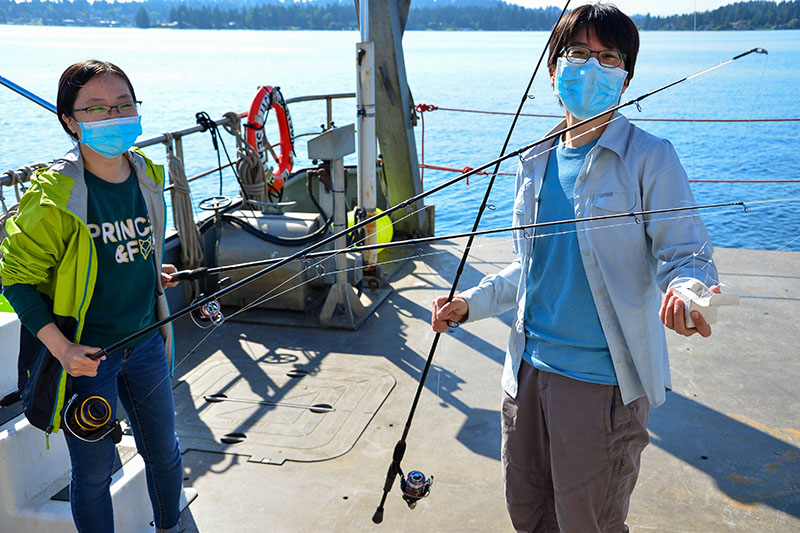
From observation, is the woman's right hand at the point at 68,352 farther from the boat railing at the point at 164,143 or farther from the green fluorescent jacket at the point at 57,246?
the boat railing at the point at 164,143

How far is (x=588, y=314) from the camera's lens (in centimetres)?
197

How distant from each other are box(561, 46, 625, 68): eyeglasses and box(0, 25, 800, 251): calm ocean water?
0.53m

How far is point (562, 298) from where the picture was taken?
78.9 inches

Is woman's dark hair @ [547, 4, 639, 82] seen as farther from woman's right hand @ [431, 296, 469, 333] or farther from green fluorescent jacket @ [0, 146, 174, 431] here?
green fluorescent jacket @ [0, 146, 174, 431]

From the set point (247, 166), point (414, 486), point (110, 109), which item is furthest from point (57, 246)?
point (247, 166)

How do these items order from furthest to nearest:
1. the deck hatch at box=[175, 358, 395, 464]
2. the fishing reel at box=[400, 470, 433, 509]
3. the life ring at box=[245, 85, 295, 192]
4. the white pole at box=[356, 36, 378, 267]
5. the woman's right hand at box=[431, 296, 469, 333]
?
the life ring at box=[245, 85, 295, 192] < the white pole at box=[356, 36, 378, 267] < the deck hatch at box=[175, 358, 395, 464] < the fishing reel at box=[400, 470, 433, 509] < the woman's right hand at box=[431, 296, 469, 333]

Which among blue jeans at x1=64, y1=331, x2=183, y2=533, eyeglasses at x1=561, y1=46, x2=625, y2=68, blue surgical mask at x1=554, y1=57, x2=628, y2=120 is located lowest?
blue jeans at x1=64, y1=331, x2=183, y2=533

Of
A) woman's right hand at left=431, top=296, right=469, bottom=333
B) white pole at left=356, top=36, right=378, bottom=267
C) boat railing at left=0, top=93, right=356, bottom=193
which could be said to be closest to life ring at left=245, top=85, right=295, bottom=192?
boat railing at left=0, top=93, right=356, bottom=193

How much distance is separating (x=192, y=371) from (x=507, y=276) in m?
2.72

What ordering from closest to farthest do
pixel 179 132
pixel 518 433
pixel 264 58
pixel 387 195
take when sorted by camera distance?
pixel 518 433
pixel 179 132
pixel 387 195
pixel 264 58

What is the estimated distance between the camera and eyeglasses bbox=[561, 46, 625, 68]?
1.98 m

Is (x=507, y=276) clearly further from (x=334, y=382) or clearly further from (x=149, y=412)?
(x=334, y=382)

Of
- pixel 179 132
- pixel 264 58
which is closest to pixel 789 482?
pixel 179 132

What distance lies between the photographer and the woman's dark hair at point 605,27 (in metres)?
1.94
